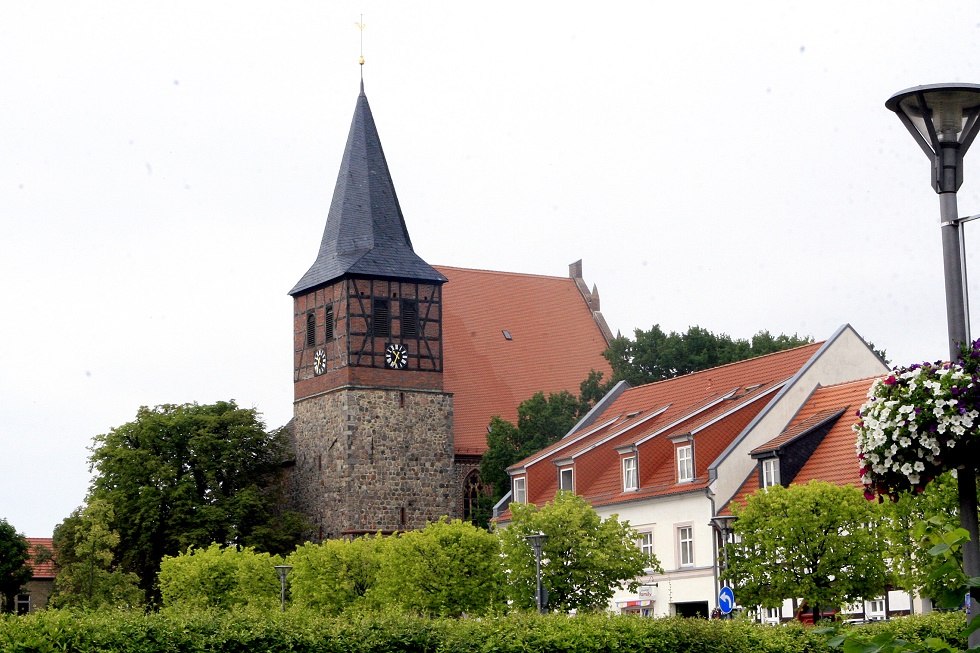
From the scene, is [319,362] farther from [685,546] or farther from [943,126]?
[943,126]

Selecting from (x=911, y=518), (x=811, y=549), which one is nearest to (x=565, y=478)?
(x=811, y=549)

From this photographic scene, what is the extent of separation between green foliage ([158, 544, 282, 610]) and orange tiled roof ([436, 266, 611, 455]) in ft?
48.3

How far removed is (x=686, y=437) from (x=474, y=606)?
24.8 feet

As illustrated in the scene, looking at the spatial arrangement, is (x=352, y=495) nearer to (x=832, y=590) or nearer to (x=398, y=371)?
(x=398, y=371)

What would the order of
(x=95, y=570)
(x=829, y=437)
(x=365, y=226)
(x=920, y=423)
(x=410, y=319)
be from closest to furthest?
1. (x=920, y=423)
2. (x=829, y=437)
3. (x=95, y=570)
4. (x=365, y=226)
5. (x=410, y=319)

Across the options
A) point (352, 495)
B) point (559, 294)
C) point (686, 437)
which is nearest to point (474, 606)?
point (686, 437)

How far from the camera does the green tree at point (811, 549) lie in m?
31.7

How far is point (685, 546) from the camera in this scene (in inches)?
1704

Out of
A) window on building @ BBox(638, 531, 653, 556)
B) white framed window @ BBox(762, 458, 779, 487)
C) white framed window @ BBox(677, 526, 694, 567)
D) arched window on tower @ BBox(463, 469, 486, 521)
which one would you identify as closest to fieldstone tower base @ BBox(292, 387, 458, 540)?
arched window on tower @ BBox(463, 469, 486, 521)

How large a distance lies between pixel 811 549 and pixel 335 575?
2110 centimetres

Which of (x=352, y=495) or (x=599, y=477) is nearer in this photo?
(x=599, y=477)

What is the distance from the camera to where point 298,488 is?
213 feet

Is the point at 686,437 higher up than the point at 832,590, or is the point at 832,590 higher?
the point at 686,437

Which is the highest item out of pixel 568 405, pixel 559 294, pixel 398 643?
pixel 559 294
